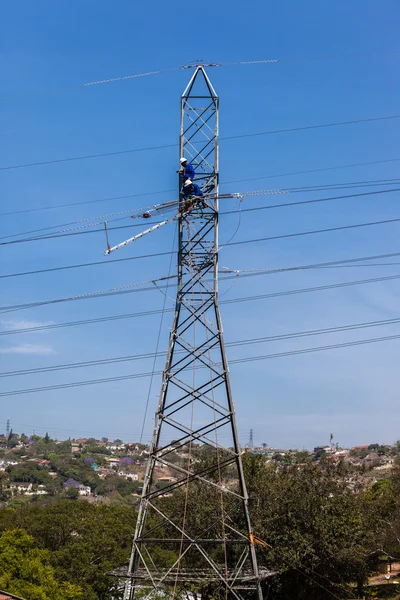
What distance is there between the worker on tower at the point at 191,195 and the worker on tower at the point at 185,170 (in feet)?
0.87

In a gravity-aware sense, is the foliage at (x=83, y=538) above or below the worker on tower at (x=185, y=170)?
below

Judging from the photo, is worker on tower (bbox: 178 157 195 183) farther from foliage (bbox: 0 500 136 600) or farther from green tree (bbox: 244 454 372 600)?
green tree (bbox: 244 454 372 600)

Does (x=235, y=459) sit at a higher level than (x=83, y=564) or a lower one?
higher

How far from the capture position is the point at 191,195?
925 inches

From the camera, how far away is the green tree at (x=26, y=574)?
31578 millimetres

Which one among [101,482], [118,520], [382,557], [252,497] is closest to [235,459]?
[252,497]

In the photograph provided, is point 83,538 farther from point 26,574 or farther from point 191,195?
point 191,195

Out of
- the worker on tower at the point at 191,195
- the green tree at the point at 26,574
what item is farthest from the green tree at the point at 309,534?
the worker on tower at the point at 191,195

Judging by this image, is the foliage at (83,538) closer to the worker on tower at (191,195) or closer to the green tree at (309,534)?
the green tree at (309,534)

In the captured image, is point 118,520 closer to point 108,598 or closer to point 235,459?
point 108,598

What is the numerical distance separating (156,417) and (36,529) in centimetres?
2872

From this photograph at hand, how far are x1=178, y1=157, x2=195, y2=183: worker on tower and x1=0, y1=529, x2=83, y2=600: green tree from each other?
1863 cm

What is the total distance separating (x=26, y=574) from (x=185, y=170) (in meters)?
20.5

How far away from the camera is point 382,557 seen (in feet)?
165
